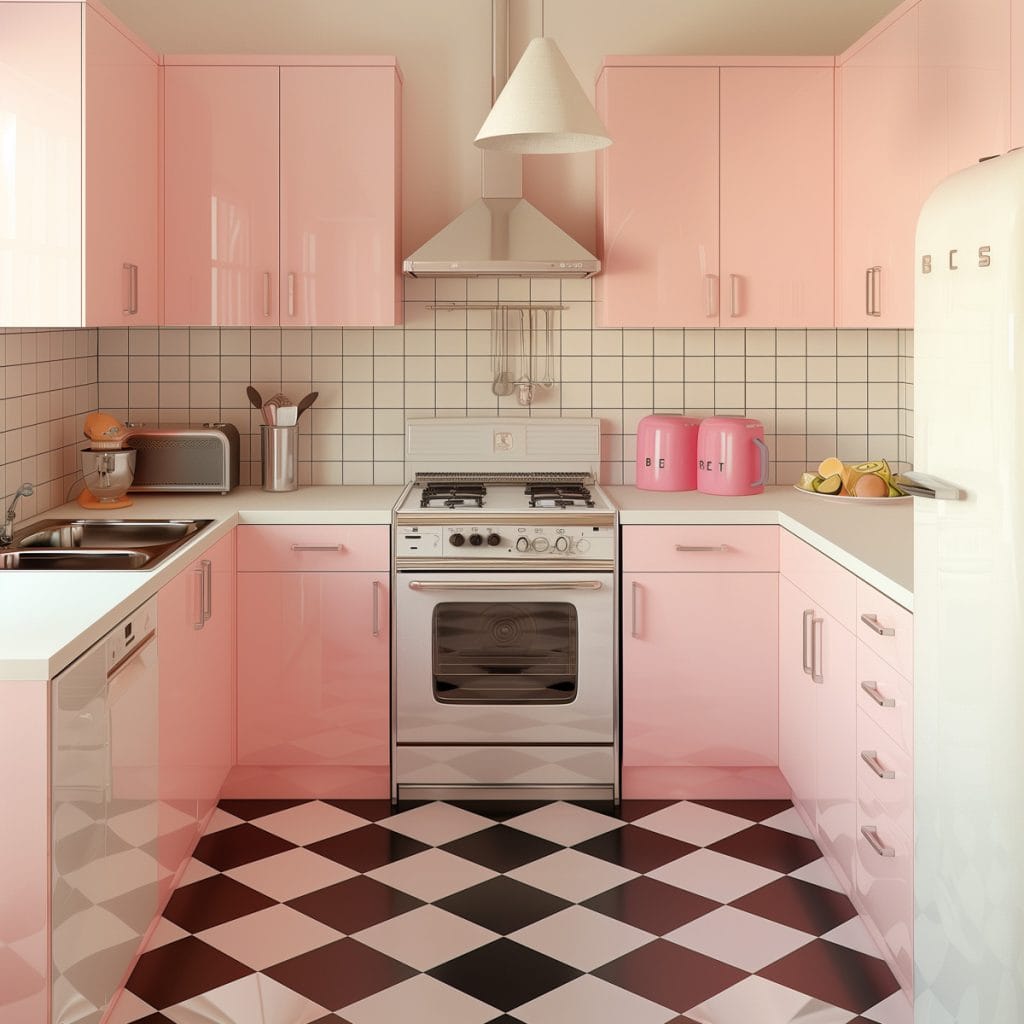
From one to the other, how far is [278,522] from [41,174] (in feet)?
3.72

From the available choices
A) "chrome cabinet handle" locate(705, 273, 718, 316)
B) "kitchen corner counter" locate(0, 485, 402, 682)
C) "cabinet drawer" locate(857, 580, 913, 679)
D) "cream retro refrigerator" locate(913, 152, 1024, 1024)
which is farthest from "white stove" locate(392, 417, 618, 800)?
"cream retro refrigerator" locate(913, 152, 1024, 1024)

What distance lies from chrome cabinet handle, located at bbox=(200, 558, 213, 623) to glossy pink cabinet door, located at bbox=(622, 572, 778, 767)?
3.88ft

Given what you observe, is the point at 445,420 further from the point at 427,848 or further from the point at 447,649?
the point at 427,848

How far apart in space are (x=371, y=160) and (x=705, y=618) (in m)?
1.72

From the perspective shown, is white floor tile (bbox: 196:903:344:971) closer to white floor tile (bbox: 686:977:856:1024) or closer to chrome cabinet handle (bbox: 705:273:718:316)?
white floor tile (bbox: 686:977:856:1024)

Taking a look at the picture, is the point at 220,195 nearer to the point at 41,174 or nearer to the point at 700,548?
the point at 41,174

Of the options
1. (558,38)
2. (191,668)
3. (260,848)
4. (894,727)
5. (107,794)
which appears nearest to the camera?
(107,794)

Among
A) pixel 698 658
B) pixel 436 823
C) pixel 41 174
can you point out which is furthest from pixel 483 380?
pixel 41 174

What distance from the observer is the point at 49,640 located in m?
2.09

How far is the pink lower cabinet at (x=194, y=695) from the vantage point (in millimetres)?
2834

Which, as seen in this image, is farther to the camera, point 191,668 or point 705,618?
point 705,618

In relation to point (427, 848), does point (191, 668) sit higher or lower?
higher

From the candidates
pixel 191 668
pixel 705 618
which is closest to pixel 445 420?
pixel 705 618

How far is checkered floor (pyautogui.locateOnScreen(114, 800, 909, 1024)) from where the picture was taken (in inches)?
101
